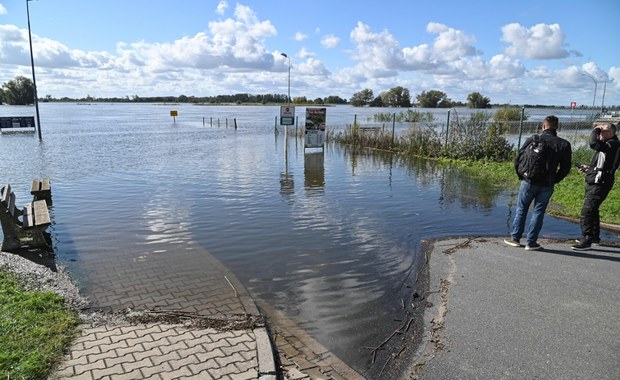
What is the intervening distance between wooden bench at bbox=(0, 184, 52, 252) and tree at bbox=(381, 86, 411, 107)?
12533cm

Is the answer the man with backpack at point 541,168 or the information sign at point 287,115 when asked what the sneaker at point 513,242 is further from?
the information sign at point 287,115

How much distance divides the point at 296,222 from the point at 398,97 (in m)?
124

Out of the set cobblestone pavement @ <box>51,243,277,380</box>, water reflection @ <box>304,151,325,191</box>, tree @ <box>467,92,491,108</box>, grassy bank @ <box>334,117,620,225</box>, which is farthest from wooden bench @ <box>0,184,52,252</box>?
tree @ <box>467,92,491,108</box>

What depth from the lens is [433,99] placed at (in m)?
115

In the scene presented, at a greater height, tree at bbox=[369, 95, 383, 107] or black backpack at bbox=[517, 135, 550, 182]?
tree at bbox=[369, 95, 383, 107]

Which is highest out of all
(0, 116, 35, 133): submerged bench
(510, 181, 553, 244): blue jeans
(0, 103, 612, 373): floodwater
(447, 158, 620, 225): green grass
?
(0, 116, 35, 133): submerged bench

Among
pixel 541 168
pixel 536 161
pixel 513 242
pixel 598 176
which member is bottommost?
pixel 513 242

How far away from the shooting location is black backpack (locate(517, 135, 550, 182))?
6.89 m

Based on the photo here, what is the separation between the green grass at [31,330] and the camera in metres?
3.66

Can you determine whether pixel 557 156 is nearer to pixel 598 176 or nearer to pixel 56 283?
pixel 598 176

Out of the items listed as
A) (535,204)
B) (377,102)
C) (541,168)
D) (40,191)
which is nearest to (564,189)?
(535,204)

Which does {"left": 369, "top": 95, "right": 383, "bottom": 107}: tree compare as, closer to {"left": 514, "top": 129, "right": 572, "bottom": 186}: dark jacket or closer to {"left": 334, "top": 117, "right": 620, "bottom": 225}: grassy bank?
{"left": 334, "top": 117, "right": 620, "bottom": 225}: grassy bank

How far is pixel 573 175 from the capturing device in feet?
46.4

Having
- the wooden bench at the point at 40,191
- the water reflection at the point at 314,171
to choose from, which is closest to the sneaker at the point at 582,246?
the water reflection at the point at 314,171
